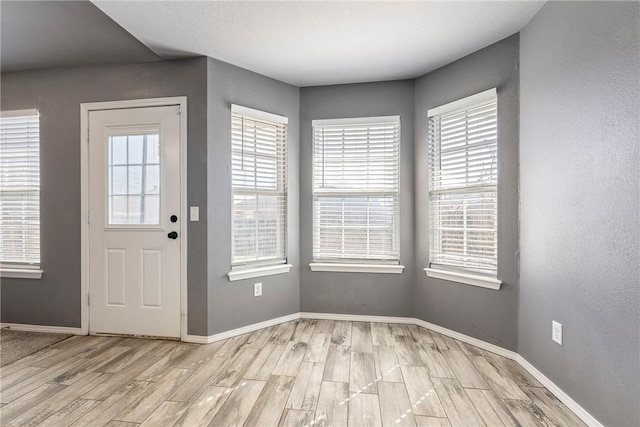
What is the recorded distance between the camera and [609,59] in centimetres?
157

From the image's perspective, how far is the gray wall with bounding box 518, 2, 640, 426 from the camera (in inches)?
57.8

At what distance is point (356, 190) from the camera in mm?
3275

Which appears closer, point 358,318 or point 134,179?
point 134,179

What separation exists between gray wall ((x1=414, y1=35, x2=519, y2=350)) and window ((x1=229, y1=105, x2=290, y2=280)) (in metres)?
1.40

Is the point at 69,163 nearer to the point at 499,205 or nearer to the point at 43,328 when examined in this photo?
the point at 43,328

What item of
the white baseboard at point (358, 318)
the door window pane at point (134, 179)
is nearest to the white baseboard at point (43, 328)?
the door window pane at point (134, 179)

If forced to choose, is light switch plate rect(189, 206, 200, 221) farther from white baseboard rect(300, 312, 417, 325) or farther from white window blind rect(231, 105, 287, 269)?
white baseboard rect(300, 312, 417, 325)

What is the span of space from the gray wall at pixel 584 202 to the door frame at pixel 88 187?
270 cm

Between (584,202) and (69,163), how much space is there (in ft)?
13.1

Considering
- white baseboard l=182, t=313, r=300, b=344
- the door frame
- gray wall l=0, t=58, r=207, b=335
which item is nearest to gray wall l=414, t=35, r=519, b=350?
white baseboard l=182, t=313, r=300, b=344

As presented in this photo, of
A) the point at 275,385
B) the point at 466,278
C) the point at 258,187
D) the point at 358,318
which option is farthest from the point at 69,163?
the point at 466,278

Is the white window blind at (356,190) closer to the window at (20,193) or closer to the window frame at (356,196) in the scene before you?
the window frame at (356,196)

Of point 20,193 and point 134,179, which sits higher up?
point 134,179

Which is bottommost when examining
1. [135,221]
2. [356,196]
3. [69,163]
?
[135,221]
